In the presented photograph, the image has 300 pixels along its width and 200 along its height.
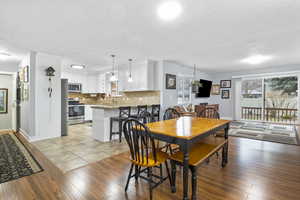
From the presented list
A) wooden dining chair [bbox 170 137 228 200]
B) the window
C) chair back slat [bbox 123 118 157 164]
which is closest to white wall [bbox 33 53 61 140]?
chair back slat [bbox 123 118 157 164]

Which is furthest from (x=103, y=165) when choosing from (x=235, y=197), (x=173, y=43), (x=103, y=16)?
(x=173, y=43)

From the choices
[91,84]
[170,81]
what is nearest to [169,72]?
[170,81]

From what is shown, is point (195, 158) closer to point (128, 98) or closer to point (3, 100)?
point (128, 98)

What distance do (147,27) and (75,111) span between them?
19.5ft

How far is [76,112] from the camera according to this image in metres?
7.22

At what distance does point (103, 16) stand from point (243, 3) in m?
1.97

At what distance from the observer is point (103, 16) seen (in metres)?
2.34

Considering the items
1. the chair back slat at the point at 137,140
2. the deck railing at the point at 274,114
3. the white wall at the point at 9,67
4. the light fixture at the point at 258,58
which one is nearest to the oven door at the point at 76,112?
the white wall at the point at 9,67

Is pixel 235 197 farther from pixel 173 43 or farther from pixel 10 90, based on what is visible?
pixel 10 90

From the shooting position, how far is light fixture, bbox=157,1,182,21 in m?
2.02

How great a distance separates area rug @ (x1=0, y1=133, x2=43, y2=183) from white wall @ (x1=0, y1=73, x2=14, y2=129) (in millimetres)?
2391

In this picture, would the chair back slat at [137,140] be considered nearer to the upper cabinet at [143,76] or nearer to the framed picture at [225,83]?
the upper cabinet at [143,76]

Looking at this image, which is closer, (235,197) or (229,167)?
(235,197)

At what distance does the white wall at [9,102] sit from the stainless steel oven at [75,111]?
1.99 m
